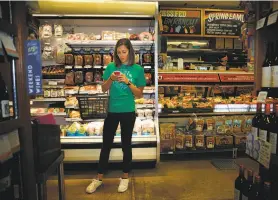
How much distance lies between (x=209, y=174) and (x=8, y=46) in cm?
336

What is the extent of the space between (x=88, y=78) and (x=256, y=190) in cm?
309

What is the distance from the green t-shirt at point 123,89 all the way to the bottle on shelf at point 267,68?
1.57 meters

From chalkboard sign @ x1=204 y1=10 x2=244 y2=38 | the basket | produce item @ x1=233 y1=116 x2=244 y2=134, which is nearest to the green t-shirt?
the basket

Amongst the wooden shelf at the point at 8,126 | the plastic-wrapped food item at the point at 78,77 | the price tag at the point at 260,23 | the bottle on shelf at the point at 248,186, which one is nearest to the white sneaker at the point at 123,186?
the bottle on shelf at the point at 248,186

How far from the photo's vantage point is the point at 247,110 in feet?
15.4

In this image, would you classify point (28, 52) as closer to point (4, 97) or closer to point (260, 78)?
point (4, 97)

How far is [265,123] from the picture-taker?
1871 mm

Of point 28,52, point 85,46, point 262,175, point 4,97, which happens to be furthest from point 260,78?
point 85,46

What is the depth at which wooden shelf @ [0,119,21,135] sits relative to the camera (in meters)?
1.27

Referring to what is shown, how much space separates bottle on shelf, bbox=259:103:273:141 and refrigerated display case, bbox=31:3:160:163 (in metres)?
2.10

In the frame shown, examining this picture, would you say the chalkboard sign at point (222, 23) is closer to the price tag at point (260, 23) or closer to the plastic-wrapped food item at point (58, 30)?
the plastic-wrapped food item at point (58, 30)

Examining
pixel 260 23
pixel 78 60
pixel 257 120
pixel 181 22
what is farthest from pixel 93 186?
pixel 181 22

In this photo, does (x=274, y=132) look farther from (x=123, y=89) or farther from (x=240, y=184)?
(x=123, y=89)

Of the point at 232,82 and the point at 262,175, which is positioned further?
the point at 232,82
